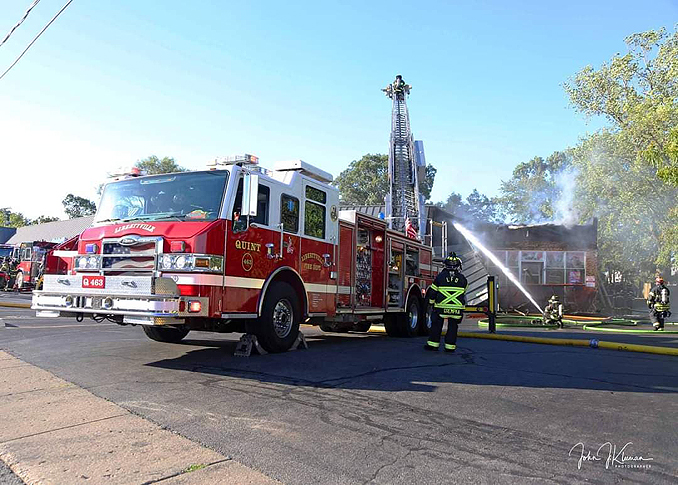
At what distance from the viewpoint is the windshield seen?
6.89 meters

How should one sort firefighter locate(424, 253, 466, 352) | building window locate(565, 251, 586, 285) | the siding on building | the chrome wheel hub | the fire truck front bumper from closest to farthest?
the fire truck front bumper → the chrome wheel hub → firefighter locate(424, 253, 466, 352) → building window locate(565, 251, 586, 285) → the siding on building

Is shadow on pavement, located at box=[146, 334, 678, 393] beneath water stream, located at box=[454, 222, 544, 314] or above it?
beneath

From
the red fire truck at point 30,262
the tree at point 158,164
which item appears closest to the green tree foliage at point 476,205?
the tree at point 158,164

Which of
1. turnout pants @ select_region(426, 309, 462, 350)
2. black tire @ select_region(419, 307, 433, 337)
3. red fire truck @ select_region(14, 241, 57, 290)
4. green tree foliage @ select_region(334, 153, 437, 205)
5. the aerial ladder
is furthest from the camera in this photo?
green tree foliage @ select_region(334, 153, 437, 205)

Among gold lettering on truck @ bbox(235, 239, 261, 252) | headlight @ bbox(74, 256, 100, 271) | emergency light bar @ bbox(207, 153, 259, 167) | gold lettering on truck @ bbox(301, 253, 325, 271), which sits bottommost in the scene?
headlight @ bbox(74, 256, 100, 271)

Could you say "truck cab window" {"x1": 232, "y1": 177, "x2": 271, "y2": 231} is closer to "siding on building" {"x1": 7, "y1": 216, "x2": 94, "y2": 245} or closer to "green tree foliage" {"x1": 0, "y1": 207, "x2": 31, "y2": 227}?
"siding on building" {"x1": 7, "y1": 216, "x2": 94, "y2": 245}

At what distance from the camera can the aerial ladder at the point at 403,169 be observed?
70.5 ft

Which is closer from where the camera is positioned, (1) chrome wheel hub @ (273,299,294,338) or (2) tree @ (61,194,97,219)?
(1) chrome wheel hub @ (273,299,294,338)

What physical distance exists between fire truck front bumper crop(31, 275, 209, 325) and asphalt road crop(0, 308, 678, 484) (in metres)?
0.62

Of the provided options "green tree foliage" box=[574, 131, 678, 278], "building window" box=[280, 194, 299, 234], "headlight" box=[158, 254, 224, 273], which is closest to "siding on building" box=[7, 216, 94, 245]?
"green tree foliage" box=[574, 131, 678, 278]

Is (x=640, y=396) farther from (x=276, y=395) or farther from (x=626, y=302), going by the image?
(x=626, y=302)

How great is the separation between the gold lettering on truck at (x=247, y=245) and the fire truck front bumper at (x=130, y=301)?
0.87 meters

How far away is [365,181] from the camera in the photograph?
191ft

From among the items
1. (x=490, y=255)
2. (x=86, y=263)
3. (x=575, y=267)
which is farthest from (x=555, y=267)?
(x=86, y=263)
